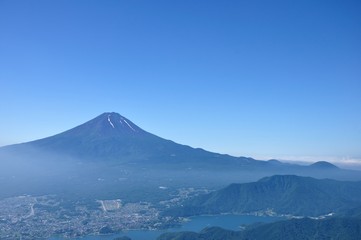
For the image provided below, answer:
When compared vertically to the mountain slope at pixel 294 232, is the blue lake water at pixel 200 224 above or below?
below

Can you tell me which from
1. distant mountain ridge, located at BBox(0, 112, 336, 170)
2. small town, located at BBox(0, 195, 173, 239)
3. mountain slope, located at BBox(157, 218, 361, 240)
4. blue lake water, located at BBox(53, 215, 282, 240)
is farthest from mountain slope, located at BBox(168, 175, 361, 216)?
distant mountain ridge, located at BBox(0, 112, 336, 170)

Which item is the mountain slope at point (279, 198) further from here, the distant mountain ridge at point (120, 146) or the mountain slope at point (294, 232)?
the distant mountain ridge at point (120, 146)

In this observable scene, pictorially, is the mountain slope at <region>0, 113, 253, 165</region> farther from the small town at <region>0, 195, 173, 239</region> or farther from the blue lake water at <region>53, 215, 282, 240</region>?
the blue lake water at <region>53, 215, 282, 240</region>

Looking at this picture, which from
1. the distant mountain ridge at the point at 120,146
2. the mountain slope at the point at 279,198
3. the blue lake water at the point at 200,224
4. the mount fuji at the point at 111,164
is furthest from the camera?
the distant mountain ridge at the point at 120,146

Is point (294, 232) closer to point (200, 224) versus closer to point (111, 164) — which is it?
point (200, 224)

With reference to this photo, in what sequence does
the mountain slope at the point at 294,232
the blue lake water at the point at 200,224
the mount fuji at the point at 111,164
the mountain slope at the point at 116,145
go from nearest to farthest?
1. the mountain slope at the point at 294,232
2. the blue lake water at the point at 200,224
3. the mount fuji at the point at 111,164
4. the mountain slope at the point at 116,145

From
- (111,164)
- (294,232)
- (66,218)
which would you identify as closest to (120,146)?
(111,164)

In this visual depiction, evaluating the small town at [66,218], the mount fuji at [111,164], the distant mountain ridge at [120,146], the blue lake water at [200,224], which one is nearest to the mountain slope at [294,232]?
the blue lake water at [200,224]
